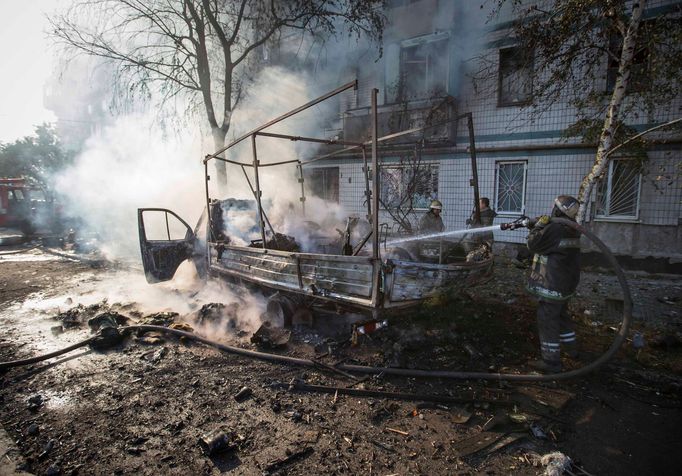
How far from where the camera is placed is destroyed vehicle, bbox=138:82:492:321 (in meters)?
3.76

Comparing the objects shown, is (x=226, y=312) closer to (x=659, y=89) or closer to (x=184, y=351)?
(x=184, y=351)

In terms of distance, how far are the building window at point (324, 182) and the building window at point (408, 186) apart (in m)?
2.78

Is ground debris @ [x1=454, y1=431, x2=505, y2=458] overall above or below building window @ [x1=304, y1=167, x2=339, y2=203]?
below

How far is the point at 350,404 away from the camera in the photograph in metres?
3.31

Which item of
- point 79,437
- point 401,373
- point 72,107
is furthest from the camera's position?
point 72,107

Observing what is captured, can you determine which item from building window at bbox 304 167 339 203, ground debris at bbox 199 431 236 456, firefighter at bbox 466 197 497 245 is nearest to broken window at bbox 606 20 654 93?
firefighter at bbox 466 197 497 245

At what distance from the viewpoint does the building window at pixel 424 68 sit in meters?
11.2

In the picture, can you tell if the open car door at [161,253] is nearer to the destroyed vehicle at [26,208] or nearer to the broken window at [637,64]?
the broken window at [637,64]

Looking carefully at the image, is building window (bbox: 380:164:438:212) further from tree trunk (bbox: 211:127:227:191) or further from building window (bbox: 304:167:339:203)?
tree trunk (bbox: 211:127:227:191)

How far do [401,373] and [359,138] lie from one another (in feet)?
33.4

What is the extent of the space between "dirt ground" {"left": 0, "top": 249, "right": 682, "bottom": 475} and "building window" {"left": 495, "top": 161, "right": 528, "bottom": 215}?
509 centimetres

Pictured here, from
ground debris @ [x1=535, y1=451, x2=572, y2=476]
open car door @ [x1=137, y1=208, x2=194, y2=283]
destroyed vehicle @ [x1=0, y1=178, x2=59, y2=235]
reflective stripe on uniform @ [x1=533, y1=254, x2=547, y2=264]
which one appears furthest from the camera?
destroyed vehicle @ [x1=0, y1=178, x2=59, y2=235]

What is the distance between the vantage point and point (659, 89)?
6.30 m

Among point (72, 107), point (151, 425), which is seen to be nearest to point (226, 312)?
point (151, 425)
